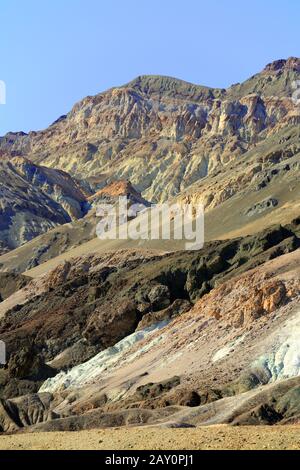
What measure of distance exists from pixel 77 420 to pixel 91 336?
41.5m

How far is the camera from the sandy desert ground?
95.5ft

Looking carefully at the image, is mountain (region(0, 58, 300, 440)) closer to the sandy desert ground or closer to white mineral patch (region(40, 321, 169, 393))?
white mineral patch (region(40, 321, 169, 393))

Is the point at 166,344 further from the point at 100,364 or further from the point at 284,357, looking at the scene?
the point at 284,357

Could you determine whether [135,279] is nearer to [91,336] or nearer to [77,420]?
[91,336]

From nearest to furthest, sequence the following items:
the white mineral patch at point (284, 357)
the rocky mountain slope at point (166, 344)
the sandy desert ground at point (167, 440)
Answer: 1. the sandy desert ground at point (167, 440)
2. the rocky mountain slope at point (166, 344)
3. the white mineral patch at point (284, 357)

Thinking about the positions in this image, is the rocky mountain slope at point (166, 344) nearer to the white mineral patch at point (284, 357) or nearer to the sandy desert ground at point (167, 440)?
the white mineral patch at point (284, 357)

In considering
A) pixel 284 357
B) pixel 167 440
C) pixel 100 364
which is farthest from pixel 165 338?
pixel 167 440

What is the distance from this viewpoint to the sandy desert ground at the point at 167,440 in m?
29.1

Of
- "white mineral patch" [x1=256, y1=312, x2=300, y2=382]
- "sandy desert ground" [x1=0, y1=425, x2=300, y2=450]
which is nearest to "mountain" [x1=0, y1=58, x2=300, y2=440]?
"white mineral patch" [x1=256, y1=312, x2=300, y2=382]

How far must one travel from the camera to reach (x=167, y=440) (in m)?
30.8

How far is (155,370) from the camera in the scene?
2906 inches

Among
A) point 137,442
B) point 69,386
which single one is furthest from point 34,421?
point 137,442

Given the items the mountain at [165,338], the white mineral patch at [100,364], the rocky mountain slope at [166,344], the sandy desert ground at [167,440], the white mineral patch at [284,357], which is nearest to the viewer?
the sandy desert ground at [167,440]

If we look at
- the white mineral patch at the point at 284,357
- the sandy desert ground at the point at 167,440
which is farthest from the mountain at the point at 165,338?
the sandy desert ground at the point at 167,440
